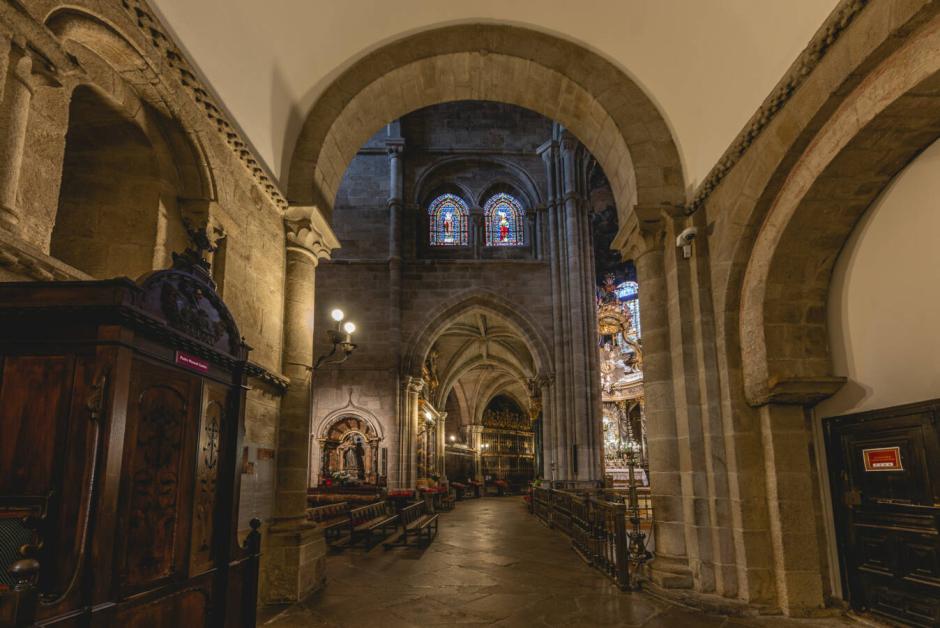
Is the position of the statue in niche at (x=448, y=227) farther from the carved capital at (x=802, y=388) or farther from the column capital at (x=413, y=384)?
the carved capital at (x=802, y=388)

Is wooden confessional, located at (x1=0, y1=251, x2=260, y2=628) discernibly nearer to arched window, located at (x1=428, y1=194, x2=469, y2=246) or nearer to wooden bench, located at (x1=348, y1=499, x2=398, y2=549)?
wooden bench, located at (x1=348, y1=499, x2=398, y2=549)

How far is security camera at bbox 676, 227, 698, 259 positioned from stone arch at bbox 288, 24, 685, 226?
0.52 m

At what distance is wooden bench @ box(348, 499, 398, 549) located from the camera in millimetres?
9336

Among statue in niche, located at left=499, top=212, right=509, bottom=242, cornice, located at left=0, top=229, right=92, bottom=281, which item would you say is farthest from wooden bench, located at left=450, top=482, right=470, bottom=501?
cornice, located at left=0, top=229, right=92, bottom=281

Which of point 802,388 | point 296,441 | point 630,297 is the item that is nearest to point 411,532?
point 296,441

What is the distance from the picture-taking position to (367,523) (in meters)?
9.81

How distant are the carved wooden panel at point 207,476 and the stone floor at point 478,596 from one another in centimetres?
191

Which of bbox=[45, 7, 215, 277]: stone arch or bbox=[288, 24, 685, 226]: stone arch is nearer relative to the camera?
bbox=[45, 7, 215, 277]: stone arch

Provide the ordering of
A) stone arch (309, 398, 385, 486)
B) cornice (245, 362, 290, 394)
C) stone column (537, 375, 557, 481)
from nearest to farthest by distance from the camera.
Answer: cornice (245, 362, 290, 394)
stone arch (309, 398, 385, 486)
stone column (537, 375, 557, 481)

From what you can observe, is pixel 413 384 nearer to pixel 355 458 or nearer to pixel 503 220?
pixel 355 458

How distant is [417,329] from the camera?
1959cm

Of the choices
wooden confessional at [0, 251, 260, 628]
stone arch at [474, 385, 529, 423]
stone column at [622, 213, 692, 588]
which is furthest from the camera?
stone arch at [474, 385, 529, 423]

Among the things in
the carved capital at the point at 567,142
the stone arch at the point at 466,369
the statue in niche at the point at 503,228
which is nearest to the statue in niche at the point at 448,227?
the statue in niche at the point at 503,228

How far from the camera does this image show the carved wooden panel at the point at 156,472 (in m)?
2.83
